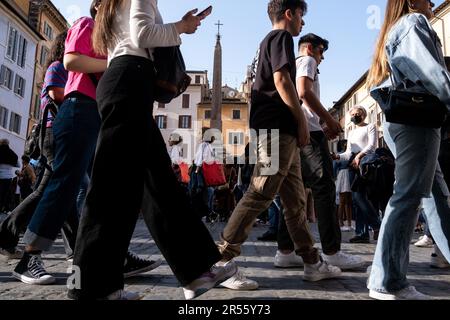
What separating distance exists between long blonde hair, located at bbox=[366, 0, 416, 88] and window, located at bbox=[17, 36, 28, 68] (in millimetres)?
35722

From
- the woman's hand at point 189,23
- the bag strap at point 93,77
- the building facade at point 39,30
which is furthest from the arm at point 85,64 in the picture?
the building facade at point 39,30

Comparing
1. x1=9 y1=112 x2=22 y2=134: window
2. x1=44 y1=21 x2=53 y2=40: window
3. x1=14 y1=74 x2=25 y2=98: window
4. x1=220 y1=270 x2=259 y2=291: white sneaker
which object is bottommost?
x1=220 y1=270 x2=259 y2=291: white sneaker

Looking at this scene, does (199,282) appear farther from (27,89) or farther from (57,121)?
(27,89)

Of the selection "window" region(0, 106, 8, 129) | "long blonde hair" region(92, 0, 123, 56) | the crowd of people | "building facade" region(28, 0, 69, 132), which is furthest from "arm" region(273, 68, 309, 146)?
"building facade" region(28, 0, 69, 132)

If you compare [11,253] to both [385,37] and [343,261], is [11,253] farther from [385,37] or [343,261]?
[385,37]

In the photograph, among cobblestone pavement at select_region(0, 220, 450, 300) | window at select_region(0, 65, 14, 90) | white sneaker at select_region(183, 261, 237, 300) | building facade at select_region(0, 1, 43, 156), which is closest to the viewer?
white sneaker at select_region(183, 261, 237, 300)

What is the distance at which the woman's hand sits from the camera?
7.58ft

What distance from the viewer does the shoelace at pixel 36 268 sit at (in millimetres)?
2994

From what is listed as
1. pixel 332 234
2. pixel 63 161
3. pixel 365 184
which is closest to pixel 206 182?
pixel 365 184

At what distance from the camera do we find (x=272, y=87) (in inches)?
134

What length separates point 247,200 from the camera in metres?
3.15

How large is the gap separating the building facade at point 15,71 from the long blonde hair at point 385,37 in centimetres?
3222

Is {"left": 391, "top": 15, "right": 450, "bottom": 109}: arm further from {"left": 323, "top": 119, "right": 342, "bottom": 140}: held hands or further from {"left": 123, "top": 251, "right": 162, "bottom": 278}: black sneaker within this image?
{"left": 123, "top": 251, "right": 162, "bottom": 278}: black sneaker
